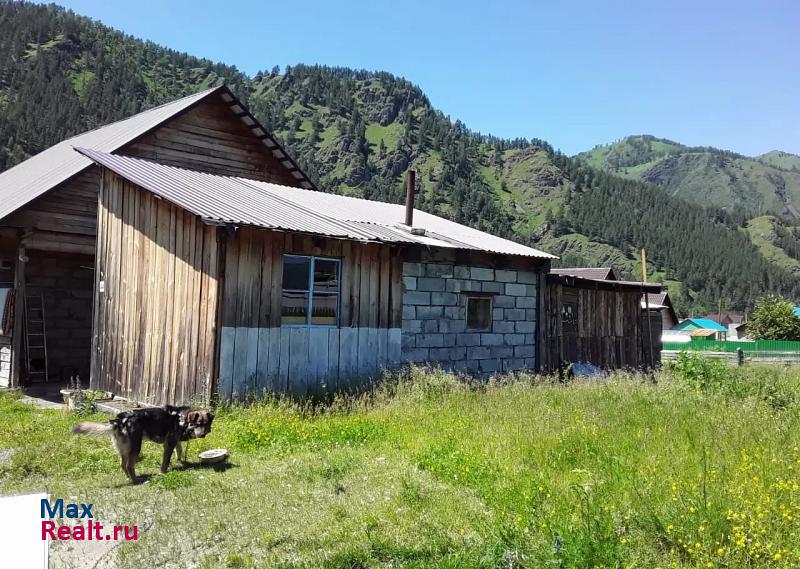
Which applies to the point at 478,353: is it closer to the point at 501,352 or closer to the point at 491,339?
the point at 491,339

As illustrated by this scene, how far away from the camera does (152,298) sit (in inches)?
459

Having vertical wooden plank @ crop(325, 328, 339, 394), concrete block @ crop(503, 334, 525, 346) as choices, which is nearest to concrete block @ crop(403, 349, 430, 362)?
vertical wooden plank @ crop(325, 328, 339, 394)

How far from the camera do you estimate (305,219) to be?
12.2m

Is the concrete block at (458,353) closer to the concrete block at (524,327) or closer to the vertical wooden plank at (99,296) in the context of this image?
the concrete block at (524,327)

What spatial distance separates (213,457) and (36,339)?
36.7ft

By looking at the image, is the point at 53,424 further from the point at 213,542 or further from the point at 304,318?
the point at 213,542

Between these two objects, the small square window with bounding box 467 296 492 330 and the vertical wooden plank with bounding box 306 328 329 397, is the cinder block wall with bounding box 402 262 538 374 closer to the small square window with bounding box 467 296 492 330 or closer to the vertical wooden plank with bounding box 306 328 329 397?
the small square window with bounding box 467 296 492 330

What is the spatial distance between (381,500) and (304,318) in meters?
6.12

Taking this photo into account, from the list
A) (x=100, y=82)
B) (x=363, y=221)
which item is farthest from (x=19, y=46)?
(x=363, y=221)

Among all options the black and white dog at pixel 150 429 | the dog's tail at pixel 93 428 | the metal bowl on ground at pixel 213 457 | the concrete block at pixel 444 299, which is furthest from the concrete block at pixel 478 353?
the dog's tail at pixel 93 428

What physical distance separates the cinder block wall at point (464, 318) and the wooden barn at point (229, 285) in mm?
44

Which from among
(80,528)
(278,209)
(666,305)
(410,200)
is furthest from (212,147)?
(666,305)

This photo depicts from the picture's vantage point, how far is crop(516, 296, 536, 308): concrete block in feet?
52.6

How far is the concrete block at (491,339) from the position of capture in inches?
591
